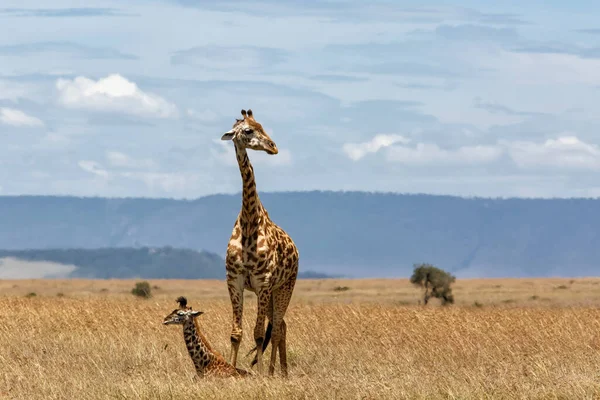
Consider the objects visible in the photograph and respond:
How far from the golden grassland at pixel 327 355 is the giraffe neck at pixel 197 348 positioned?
17.7 inches

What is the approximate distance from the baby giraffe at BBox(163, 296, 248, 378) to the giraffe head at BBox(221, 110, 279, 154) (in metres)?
2.38

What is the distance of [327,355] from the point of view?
18.0 m

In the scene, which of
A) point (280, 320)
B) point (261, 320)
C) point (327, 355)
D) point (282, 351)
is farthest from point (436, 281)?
point (261, 320)

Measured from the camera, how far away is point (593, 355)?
17.4 m

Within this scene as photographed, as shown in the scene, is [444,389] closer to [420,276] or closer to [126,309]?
[126,309]

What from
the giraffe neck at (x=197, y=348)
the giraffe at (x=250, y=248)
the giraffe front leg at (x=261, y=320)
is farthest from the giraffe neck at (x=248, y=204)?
the giraffe neck at (x=197, y=348)

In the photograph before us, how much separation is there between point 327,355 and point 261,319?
2.80m

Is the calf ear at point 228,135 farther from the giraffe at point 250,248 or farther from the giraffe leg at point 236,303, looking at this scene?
the giraffe leg at point 236,303

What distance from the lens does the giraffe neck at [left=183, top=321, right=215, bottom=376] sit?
14.5 metres

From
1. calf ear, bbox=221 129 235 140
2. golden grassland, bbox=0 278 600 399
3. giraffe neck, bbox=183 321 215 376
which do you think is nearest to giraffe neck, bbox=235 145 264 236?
calf ear, bbox=221 129 235 140

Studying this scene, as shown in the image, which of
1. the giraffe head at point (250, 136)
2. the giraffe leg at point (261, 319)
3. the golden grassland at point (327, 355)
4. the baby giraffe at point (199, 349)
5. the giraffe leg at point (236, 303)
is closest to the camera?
the golden grassland at point (327, 355)

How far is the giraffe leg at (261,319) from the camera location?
1545cm

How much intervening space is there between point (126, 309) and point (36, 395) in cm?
1077

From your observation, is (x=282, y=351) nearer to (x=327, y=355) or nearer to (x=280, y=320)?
(x=280, y=320)
